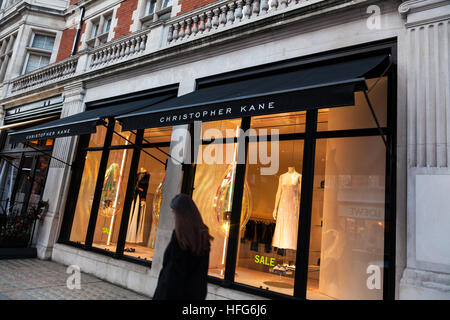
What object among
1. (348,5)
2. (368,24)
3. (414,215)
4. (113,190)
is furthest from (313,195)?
(113,190)

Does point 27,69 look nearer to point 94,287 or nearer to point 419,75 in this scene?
point 94,287

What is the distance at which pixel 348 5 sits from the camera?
484cm

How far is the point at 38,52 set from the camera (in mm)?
12969

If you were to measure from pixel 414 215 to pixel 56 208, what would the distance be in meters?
8.55

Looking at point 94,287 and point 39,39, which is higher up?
point 39,39

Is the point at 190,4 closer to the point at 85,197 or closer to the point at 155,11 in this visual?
the point at 155,11

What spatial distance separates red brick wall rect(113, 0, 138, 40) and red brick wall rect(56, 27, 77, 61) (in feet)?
9.61

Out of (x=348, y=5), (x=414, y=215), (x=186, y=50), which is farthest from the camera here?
(x=186, y=50)

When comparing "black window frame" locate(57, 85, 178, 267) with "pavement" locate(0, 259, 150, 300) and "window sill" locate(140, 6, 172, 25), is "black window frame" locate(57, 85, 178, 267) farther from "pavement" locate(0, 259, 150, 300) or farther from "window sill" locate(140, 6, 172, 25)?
"window sill" locate(140, 6, 172, 25)

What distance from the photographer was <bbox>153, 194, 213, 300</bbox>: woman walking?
2.50 meters

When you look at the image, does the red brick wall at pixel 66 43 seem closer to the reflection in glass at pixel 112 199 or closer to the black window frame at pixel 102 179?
the black window frame at pixel 102 179

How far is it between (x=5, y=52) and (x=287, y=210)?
15.8m

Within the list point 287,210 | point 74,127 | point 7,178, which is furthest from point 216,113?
point 7,178
